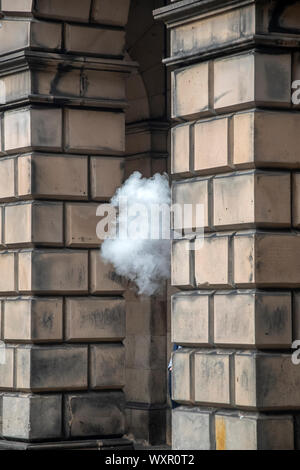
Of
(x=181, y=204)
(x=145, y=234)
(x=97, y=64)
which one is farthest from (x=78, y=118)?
(x=181, y=204)

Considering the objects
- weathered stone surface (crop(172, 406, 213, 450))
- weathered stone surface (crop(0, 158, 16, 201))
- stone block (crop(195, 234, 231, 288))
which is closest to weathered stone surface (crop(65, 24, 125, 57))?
weathered stone surface (crop(0, 158, 16, 201))

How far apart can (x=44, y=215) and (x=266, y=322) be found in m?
3.85

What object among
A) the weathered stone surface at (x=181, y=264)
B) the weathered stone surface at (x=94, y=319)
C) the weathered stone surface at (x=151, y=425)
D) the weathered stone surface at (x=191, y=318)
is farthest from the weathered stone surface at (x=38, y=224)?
the weathered stone surface at (x=151, y=425)

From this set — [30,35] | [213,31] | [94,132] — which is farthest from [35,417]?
[213,31]

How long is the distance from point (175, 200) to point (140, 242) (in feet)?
8.57

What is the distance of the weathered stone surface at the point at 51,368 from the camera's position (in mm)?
13648

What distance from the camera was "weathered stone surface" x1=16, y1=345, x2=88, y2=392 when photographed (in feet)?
44.8

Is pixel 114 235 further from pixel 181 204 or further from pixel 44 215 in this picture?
pixel 181 204

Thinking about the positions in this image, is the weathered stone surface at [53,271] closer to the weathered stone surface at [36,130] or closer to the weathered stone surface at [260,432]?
the weathered stone surface at [36,130]

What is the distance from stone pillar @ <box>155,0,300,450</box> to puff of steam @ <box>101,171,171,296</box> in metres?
→ 2.64

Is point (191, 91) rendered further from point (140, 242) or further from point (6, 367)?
point (6, 367)

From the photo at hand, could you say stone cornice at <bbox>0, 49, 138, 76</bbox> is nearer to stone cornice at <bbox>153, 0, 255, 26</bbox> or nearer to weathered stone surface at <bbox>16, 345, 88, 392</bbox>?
stone cornice at <bbox>153, 0, 255, 26</bbox>

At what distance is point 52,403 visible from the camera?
1373 centimetres
